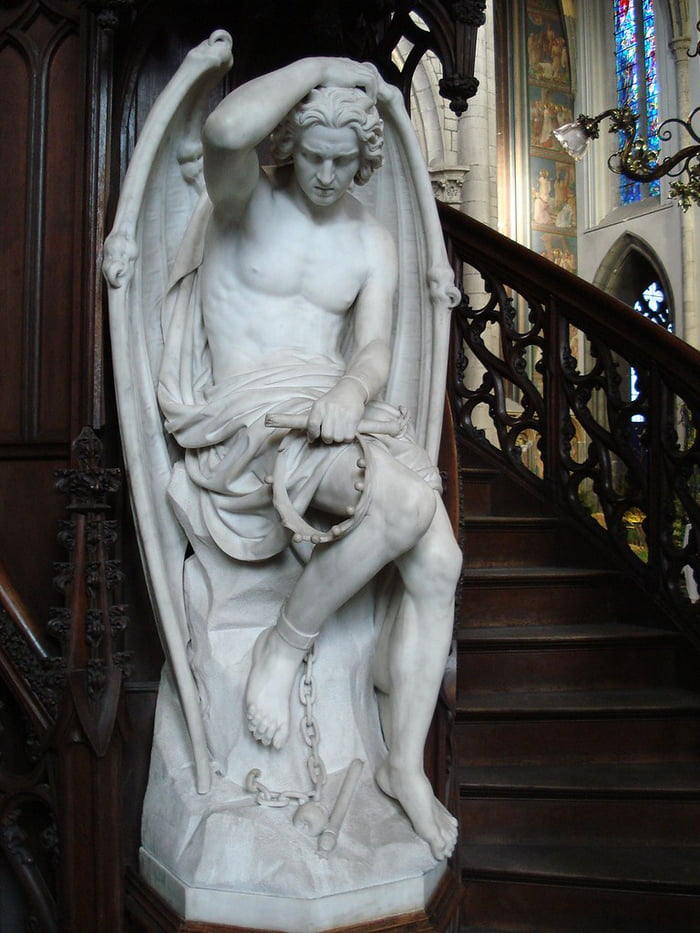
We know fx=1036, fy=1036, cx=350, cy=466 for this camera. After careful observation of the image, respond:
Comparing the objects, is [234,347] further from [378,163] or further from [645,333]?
[645,333]

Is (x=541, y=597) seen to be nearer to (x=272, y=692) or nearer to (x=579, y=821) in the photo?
(x=579, y=821)

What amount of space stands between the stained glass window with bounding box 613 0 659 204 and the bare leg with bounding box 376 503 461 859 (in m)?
12.4

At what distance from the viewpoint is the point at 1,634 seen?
8.11ft

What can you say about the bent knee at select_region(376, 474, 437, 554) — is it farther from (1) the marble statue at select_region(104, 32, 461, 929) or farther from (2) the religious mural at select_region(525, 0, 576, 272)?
(2) the religious mural at select_region(525, 0, 576, 272)

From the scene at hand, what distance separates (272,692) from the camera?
226 cm

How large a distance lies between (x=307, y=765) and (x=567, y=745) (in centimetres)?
140

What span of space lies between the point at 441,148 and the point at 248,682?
31.4 feet

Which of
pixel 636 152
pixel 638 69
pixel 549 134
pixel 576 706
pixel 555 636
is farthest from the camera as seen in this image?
pixel 549 134

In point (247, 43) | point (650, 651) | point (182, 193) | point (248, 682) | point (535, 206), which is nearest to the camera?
point (248, 682)

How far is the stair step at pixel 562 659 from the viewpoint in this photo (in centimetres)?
362

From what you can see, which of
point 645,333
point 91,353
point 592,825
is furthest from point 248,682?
point 645,333

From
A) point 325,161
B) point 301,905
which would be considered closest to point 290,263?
point 325,161

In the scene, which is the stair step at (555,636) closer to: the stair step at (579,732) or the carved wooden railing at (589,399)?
the carved wooden railing at (589,399)

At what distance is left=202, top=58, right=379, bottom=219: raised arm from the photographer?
2131 millimetres
